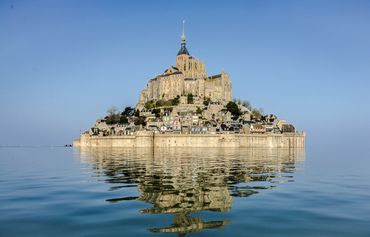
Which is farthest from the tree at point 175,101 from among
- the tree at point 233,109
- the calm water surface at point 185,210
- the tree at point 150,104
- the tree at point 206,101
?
the calm water surface at point 185,210

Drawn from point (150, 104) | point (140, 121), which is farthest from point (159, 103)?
point (140, 121)

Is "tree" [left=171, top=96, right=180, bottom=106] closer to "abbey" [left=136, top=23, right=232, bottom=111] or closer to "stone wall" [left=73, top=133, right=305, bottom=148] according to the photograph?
"abbey" [left=136, top=23, right=232, bottom=111]

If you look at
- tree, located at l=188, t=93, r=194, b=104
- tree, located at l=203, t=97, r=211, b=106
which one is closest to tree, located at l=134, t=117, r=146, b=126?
tree, located at l=188, t=93, r=194, b=104

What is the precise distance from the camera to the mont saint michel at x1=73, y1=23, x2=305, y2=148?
130 m

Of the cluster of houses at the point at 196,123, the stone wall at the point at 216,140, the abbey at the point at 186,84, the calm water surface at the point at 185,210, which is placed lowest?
the calm water surface at the point at 185,210

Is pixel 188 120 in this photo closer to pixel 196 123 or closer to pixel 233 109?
pixel 196 123

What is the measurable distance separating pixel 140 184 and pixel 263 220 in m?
11.8

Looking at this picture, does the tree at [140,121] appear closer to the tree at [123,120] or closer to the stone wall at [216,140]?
the tree at [123,120]

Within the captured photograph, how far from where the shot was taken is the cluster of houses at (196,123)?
137500 millimetres

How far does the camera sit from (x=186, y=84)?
16525 cm

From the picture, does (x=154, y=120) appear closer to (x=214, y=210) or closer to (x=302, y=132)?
(x=302, y=132)

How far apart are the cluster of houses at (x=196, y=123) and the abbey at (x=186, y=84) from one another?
30.0ft

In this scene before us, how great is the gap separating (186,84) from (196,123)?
29.0 m

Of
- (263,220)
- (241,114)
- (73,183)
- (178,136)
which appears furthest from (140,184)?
(241,114)
